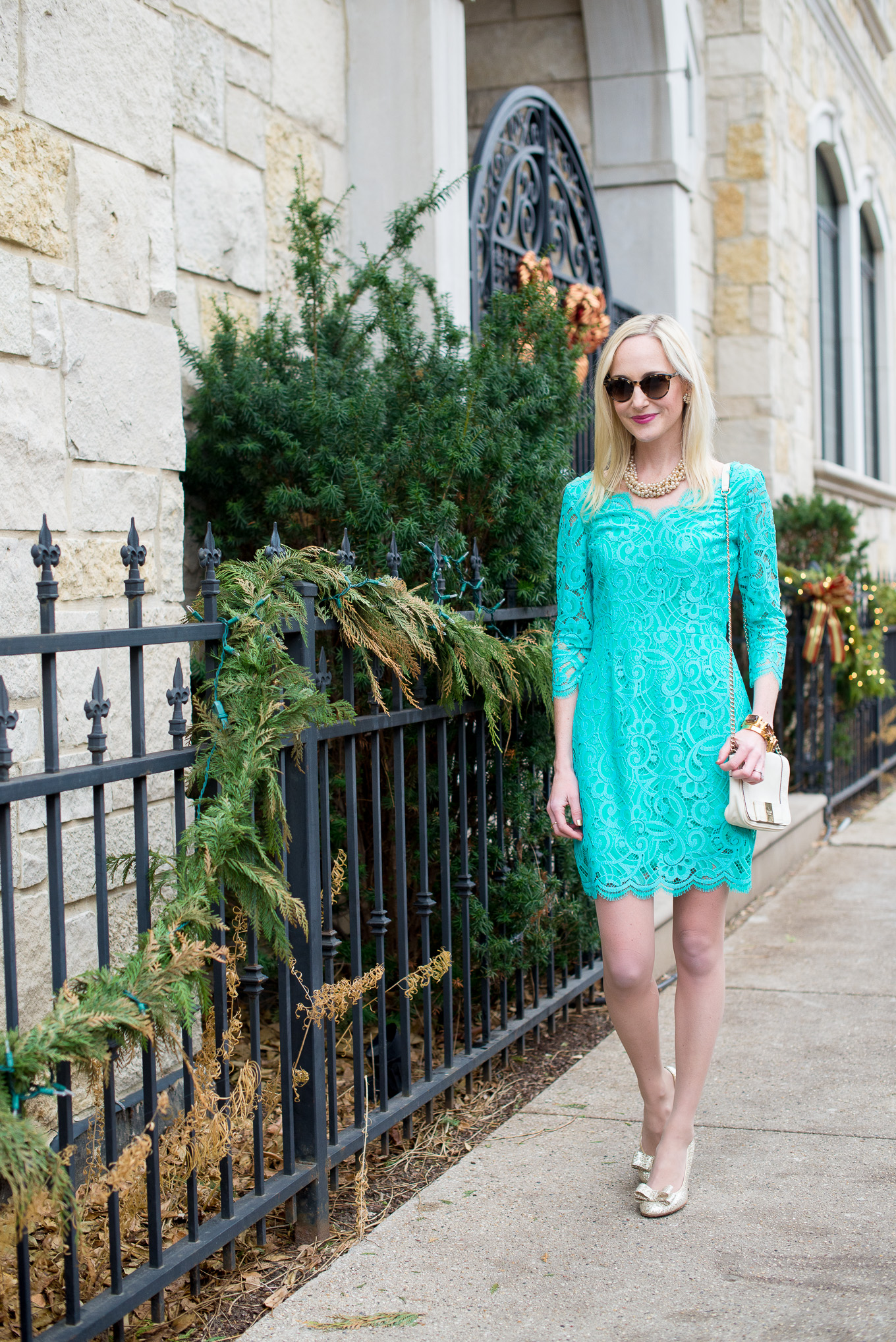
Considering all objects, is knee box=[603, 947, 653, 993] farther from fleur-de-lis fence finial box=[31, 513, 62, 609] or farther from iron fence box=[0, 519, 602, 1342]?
fleur-de-lis fence finial box=[31, 513, 62, 609]

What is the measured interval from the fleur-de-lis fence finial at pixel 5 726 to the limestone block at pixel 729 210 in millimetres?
8046

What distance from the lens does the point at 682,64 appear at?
7.94 m

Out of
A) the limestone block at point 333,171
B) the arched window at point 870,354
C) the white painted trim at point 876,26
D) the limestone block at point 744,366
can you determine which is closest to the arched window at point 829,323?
the white painted trim at point 876,26

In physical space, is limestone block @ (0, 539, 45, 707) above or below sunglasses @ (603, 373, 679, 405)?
below

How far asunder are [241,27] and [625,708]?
111 inches

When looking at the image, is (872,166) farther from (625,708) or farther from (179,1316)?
(179,1316)

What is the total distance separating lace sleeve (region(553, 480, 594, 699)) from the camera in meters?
A: 2.93

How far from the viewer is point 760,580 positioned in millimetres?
2832

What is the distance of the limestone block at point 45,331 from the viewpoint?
2.88 metres

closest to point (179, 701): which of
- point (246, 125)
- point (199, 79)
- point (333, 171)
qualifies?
point (199, 79)

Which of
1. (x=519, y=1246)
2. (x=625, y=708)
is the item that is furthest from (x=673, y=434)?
(x=519, y=1246)

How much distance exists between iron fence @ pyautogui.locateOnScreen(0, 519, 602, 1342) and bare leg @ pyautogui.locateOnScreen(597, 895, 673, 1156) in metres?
0.54

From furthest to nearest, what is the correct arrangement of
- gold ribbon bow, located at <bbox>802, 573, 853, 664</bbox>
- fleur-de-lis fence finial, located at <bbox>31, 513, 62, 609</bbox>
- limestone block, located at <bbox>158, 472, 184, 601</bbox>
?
gold ribbon bow, located at <bbox>802, 573, 853, 664</bbox> → limestone block, located at <bbox>158, 472, 184, 601</bbox> → fleur-de-lis fence finial, located at <bbox>31, 513, 62, 609</bbox>

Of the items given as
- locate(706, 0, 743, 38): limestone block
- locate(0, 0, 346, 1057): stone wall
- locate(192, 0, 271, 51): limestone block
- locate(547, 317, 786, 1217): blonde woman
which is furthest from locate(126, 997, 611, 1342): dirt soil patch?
locate(706, 0, 743, 38): limestone block
